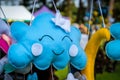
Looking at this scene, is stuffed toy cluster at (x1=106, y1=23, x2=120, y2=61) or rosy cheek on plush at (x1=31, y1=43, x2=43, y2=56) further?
stuffed toy cluster at (x1=106, y1=23, x2=120, y2=61)

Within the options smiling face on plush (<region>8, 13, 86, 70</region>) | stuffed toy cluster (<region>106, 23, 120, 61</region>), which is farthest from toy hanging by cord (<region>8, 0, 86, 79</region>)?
stuffed toy cluster (<region>106, 23, 120, 61</region>)

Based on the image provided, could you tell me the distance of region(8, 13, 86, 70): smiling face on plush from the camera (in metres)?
3.75

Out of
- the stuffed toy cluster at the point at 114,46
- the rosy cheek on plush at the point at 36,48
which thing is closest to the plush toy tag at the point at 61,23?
the rosy cheek on plush at the point at 36,48

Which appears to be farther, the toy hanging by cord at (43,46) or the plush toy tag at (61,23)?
the plush toy tag at (61,23)

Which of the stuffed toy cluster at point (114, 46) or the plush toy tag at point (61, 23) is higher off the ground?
the plush toy tag at point (61, 23)

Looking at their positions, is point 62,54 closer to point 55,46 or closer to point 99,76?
point 55,46

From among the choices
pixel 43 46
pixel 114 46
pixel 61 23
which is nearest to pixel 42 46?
pixel 43 46

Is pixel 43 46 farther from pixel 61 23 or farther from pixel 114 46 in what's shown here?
pixel 114 46

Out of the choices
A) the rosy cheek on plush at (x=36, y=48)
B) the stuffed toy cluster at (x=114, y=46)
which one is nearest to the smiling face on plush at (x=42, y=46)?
the rosy cheek on plush at (x=36, y=48)

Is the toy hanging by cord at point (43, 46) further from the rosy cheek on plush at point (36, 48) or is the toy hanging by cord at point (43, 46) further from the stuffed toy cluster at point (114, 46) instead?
the stuffed toy cluster at point (114, 46)

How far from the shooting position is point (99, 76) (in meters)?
7.33

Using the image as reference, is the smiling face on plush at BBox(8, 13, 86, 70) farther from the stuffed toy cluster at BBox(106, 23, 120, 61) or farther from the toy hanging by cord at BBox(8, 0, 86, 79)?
the stuffed toy cluster at BBox(106, 23, 120, 61)

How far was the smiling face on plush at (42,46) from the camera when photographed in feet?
12.3

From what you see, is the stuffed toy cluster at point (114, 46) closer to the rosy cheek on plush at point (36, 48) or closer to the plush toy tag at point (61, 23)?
the plush toy tag at point (61, 23)
